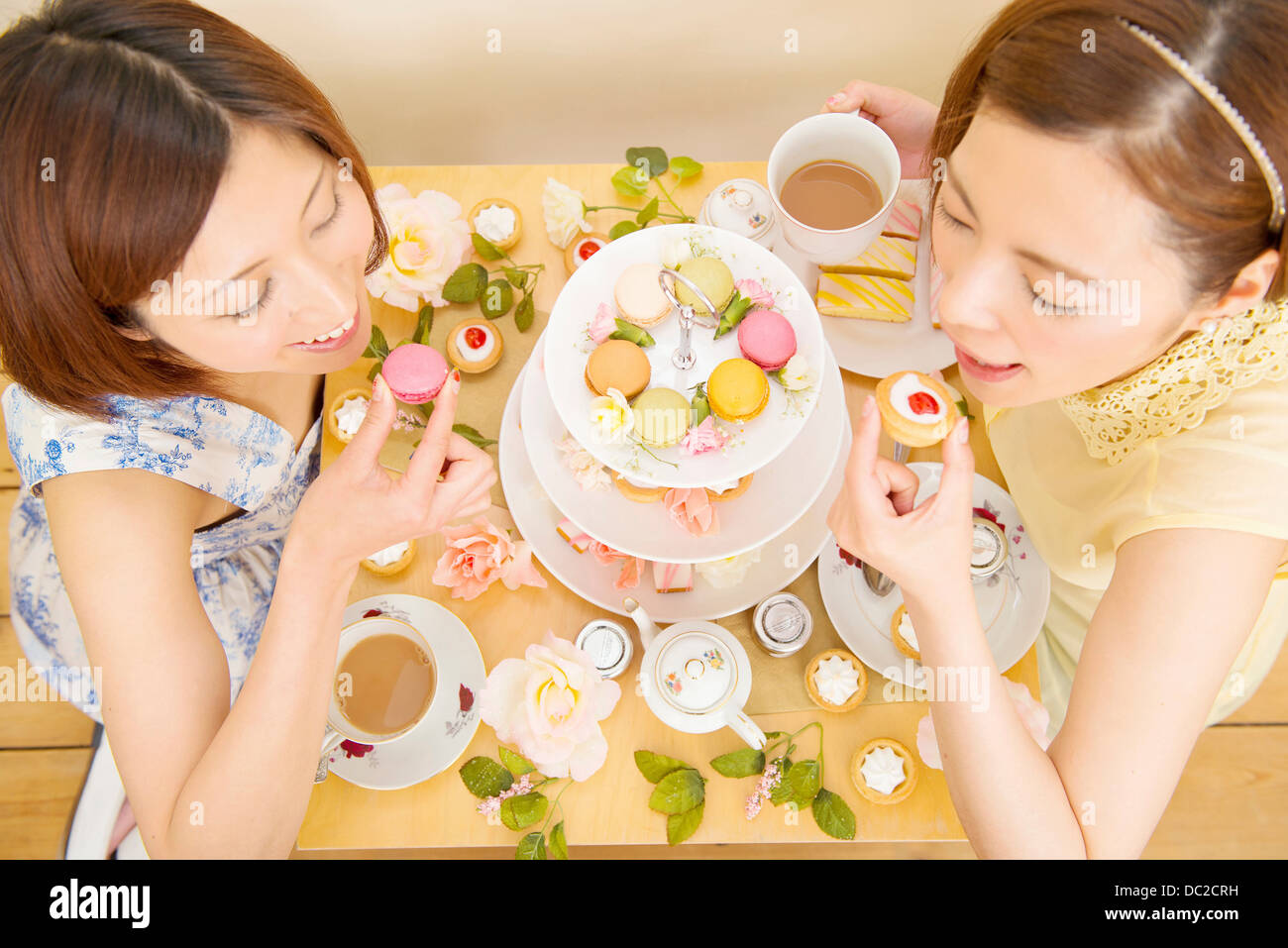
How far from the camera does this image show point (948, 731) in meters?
1.04

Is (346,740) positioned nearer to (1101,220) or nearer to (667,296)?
(667,296)

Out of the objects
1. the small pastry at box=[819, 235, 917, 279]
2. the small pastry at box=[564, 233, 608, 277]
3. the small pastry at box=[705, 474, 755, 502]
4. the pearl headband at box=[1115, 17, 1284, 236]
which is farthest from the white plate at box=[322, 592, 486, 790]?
the pearl headband at box=[1115, 17, 1284, 236]

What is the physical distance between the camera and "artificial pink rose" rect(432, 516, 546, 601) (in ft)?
4.15

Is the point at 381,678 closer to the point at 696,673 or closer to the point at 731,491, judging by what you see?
the point at 696,673

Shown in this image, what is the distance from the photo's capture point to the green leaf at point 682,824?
1.20 metres

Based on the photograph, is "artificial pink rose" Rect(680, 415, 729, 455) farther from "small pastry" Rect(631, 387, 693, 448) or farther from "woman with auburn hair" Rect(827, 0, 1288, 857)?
"woman with auburn hair" Rect(827, 0, 1288, 857)

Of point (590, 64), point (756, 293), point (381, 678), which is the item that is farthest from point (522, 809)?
point (590, 64)

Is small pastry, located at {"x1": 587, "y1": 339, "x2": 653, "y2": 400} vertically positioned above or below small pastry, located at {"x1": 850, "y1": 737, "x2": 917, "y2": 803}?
above

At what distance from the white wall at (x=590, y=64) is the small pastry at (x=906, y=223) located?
0.63 metres

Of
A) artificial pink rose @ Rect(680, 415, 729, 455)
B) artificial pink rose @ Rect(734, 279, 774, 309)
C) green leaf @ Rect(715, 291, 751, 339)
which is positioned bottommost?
artificial pink rose @ Rect(680, 415, 729, 455)

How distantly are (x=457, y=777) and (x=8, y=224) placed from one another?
3.12ft

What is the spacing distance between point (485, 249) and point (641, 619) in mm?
773

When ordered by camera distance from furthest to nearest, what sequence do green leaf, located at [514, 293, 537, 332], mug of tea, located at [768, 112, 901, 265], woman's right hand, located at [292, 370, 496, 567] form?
green leaf, located at [514, 293, 537, 332]
mug of tea, located at [768, 112, 901, 265]
woman's right hand, located at [292, 370, 496, 567]
